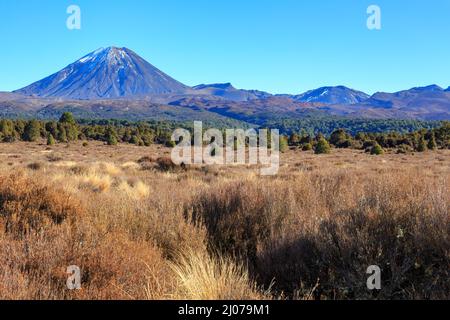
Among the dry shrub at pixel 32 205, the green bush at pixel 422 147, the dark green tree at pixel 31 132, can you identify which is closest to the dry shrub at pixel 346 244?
the dry shrub at pixel 32 205

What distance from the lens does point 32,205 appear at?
598cm

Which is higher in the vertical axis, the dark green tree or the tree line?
the dark green tree

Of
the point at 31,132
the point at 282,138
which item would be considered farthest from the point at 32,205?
the point at 31,132

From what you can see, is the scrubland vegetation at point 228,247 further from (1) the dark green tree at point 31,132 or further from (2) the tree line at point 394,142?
(1) the dark green tree at point 31,132

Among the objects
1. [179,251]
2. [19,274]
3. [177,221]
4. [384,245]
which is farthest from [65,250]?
[384,245]

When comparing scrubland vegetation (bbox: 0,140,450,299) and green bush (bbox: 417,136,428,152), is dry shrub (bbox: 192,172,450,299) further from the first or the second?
green bush (bbox: 417,136,428,152)

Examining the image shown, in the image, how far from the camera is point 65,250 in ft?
14.2

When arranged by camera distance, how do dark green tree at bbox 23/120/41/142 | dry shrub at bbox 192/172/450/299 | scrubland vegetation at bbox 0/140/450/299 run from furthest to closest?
dark green tree at bbox 23/120/41/142 < dry shrub at bbox 192/172/450/299 < scrubland vegetation at bbox 0/140/450/299

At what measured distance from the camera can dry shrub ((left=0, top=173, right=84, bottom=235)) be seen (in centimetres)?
541

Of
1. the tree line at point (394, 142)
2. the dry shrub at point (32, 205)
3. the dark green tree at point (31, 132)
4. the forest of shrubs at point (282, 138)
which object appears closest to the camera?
the dry shrub at point (32, 205)

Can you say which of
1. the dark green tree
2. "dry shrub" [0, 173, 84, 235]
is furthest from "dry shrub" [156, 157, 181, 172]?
the dark green tree

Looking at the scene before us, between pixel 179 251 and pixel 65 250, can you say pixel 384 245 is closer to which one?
pixel 179 251

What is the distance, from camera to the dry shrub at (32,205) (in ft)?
17.7

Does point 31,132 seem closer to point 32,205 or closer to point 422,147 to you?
point 422,147
